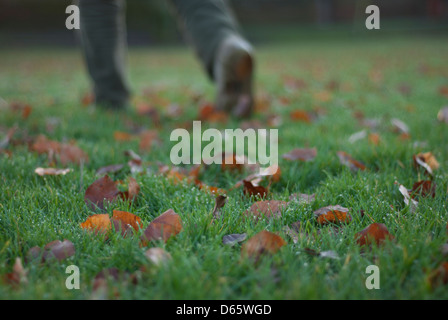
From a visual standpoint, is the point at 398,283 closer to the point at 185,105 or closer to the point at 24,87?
the point at 185,105

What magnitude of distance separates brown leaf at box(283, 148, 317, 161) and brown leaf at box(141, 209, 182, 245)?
808mm

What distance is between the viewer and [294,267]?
1.06 m

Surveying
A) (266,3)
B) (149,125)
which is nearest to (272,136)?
(149,125)

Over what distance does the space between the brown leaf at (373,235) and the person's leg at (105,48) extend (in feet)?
7.69

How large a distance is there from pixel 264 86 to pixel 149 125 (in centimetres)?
225

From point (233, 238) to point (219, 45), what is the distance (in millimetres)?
1847

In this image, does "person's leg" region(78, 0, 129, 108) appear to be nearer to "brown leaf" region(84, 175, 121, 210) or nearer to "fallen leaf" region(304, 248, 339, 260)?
"brown leaf" region(84, 175, 121, 210)

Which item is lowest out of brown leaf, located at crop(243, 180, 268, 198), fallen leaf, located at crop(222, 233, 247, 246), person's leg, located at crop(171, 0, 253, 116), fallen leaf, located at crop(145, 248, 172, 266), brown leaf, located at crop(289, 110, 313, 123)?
fallen leaf, located at crop(222, 233, 247, 246)

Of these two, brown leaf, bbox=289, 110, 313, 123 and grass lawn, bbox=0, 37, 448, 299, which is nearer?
grass lawn, bbox=0, 37, 448, 299

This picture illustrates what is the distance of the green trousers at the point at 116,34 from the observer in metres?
2.82

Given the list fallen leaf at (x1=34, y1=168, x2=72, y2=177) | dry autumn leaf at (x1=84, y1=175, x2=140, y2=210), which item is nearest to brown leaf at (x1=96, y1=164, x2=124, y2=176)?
fallen leaf at (x1=34, y1=168, x2=72, y2=177)

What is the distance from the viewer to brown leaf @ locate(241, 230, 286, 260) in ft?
3.63

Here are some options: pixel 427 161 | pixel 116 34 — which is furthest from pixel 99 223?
pixel 116 34

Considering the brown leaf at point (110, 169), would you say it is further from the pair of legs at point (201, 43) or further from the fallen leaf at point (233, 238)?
the pair of legs at point (201, 43)
